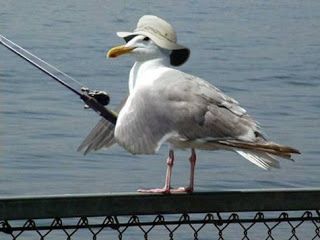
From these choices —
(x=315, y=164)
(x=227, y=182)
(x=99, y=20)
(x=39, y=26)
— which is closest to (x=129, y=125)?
(x=227, y=182)

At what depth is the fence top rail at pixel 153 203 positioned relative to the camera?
192 inches

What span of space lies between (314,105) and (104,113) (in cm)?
1041

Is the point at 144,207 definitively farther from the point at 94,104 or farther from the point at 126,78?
the point at 126,78

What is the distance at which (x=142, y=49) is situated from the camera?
588cm

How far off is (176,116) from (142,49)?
412 millimetres

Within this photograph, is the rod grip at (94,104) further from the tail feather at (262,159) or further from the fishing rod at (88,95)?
the tail feather at (262,159)

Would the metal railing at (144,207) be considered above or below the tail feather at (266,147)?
below

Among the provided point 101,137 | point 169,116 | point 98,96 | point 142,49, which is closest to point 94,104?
point 98,96

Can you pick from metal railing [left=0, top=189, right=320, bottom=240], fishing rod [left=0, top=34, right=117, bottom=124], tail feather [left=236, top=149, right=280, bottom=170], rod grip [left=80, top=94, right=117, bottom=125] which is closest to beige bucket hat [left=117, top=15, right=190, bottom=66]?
fishing rod [left=0, top=34, right=117, bottom=124]

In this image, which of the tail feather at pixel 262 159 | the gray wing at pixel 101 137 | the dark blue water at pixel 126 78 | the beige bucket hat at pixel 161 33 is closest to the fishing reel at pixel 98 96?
the gray wing at pixel 101 137

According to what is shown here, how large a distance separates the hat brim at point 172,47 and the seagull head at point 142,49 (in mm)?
25

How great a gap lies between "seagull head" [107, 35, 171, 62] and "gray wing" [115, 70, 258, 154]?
22 cm

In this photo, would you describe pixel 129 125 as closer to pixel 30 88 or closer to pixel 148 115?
pixel 148 115

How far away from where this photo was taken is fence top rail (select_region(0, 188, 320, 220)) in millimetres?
4879
